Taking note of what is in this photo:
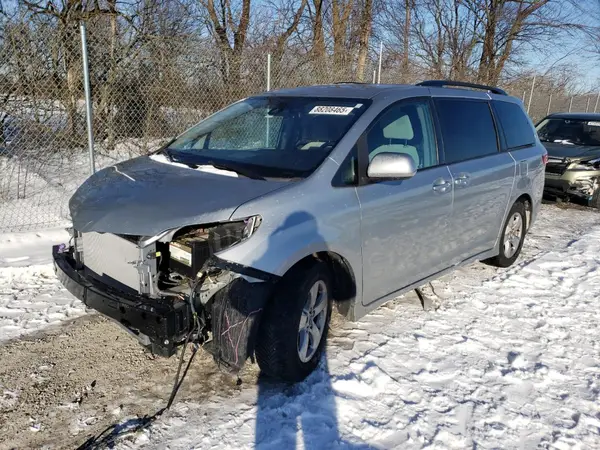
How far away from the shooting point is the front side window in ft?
11.7

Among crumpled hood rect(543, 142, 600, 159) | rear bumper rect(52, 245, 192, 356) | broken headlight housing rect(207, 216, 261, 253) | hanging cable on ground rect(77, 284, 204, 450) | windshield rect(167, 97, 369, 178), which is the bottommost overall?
hanging cable on ground rect(77, 284, 204, 450)

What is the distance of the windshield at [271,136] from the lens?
3295 mm

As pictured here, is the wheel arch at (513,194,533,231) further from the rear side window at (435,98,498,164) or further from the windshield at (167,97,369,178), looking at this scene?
the windshield at (167,97,369,178)

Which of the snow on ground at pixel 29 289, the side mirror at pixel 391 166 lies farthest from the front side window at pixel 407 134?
the snow on ground at pixel 29 289

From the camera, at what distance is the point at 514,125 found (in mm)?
5453

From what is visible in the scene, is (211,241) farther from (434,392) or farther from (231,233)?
(434,392)

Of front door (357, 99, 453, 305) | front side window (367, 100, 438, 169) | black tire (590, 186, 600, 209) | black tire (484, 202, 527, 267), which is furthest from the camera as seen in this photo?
black tire (590, 186, 600, 209)

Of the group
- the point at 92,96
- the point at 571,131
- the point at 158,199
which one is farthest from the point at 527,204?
the point at 92,96

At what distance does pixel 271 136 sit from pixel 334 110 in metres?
0.54

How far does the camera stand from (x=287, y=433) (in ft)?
8.85

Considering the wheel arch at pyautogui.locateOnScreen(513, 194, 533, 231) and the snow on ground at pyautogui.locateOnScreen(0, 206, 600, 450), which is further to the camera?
the wheel arch at pyautogui.locateOnScreen(513, 194, 533, 231)

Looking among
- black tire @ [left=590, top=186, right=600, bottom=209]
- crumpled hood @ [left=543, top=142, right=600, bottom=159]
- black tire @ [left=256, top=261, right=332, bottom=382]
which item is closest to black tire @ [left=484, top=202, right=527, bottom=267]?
black tire @ [left=256, top=261, right=332, bottom=382]

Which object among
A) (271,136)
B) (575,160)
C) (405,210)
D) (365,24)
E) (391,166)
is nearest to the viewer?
(391,166)

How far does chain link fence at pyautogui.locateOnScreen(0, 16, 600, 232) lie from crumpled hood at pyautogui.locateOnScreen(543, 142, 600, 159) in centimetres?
500
